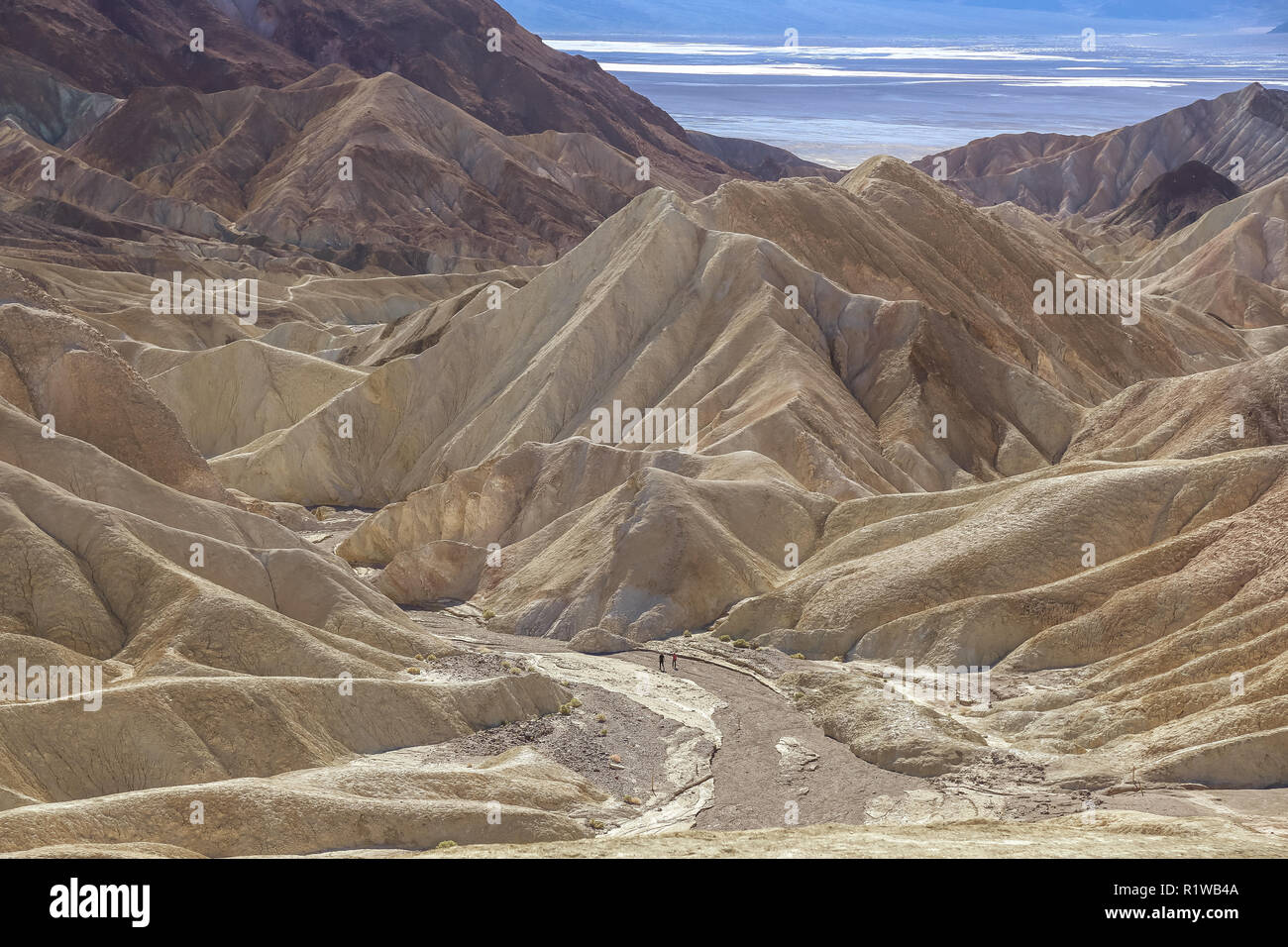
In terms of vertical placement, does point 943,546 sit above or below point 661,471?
below

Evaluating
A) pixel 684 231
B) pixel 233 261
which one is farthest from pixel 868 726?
pixel 233 261

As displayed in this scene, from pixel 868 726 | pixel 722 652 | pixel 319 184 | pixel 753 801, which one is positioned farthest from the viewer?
pixel 319 184

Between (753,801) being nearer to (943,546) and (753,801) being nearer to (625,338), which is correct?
(943,546)

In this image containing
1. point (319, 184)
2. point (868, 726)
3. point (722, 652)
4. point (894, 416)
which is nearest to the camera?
point (868, 726)

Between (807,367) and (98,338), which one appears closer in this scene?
(98,338)

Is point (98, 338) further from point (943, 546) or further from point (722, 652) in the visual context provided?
point (943, 546)
